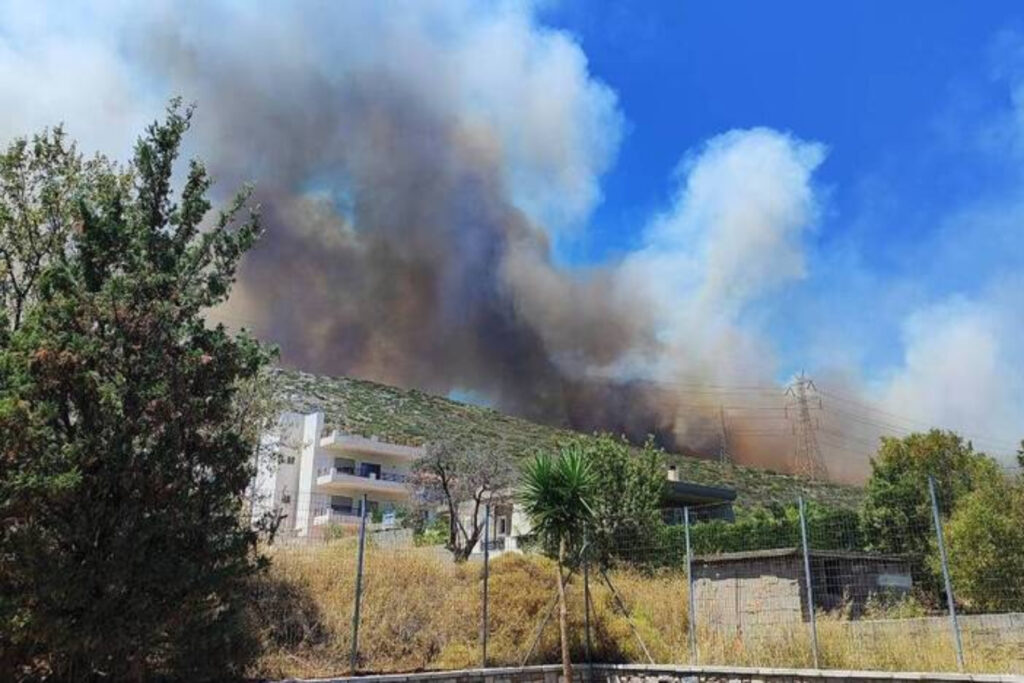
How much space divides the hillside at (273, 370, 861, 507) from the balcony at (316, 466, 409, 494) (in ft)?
16.1

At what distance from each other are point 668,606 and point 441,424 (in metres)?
77.1

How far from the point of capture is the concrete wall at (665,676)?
10.9 meters

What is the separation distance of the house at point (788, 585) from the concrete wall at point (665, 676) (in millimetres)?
2152

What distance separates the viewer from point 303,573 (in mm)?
13969

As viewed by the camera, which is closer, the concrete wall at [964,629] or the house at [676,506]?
the concrete wall at [964,629]

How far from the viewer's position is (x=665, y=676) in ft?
44.8

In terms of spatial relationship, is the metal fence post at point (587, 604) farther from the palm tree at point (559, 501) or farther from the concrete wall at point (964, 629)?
the concrete wall at point (964, 629)

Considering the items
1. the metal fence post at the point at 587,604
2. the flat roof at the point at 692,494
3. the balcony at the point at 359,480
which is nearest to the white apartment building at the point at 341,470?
the balcony at the point at 359,480

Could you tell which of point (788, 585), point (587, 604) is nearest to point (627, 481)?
point (788, 585)

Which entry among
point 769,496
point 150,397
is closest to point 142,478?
point 150,397

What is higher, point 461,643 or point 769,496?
point 769,496

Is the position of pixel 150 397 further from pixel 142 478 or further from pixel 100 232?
pixel 100 232

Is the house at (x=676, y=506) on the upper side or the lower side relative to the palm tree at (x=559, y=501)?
upper

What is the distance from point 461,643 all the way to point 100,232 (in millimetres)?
8886
